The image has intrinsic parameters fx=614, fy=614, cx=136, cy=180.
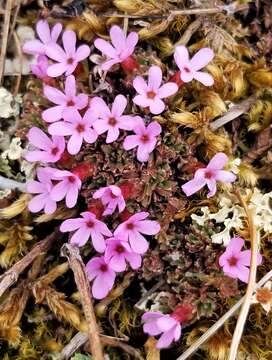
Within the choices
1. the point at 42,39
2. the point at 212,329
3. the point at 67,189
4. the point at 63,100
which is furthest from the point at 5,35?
the point at 212,329

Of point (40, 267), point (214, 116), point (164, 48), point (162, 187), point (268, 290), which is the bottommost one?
point (40, 267)

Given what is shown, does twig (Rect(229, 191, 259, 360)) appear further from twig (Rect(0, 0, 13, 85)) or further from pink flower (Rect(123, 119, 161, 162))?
twig (Rect(0, 0, 13, 85))

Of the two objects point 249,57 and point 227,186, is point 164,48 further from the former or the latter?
point 227,186

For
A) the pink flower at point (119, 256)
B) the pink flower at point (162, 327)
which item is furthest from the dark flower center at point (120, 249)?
the pink flower at point (162, 327)

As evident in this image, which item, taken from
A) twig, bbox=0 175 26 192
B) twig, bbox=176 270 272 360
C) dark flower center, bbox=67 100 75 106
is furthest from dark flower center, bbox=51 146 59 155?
twig, bbox=176 270 272 360

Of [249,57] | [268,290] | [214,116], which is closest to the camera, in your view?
[268,290]

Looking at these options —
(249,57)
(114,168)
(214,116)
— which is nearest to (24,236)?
(114,168)
